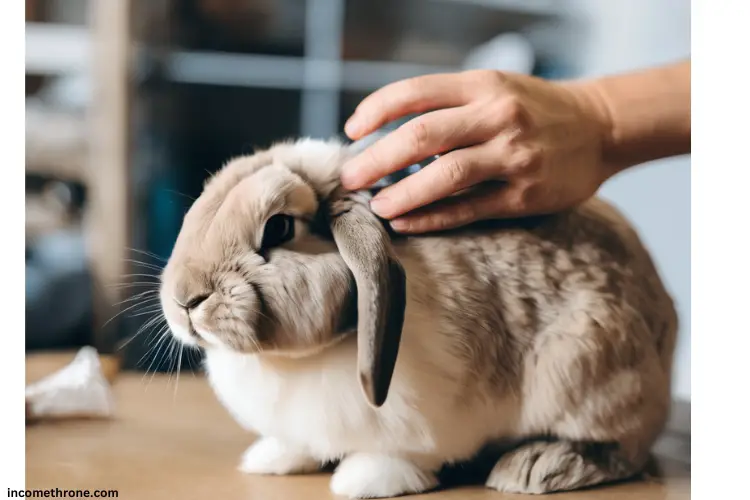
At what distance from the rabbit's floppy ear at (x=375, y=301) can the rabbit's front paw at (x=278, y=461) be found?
15 centimetres

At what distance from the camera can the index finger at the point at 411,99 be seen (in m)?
0.81

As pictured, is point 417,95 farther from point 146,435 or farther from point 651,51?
point 146,435

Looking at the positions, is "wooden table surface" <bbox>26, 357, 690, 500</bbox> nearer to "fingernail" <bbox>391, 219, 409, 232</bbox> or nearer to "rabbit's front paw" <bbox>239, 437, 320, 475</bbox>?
"rabbit's front paw" <bbox>239, 437, 320, 475</bbox>

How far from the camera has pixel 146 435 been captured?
0.90m

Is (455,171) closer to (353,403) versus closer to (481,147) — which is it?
(481,147)

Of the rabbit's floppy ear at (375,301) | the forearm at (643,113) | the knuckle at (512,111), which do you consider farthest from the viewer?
the forearm at (643,113)

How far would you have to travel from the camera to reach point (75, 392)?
93 centimetres

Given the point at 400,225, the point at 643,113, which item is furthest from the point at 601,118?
the point at 400,225

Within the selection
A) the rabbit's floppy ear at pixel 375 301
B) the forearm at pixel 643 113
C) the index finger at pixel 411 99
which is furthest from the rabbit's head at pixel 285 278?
the forearm at pixel 643 113

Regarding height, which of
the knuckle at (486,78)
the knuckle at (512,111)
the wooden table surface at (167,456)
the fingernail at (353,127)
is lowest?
the wooden table surface at (167,456)
